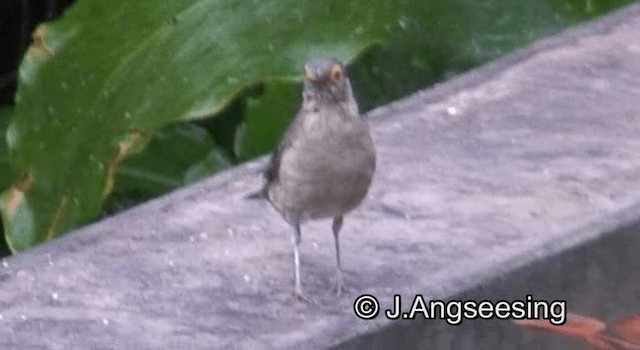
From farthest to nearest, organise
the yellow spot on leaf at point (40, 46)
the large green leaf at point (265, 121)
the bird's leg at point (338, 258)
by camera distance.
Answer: the large green leaf at point (265, 121), the yellow spot on leaf at point (40, 46), the bird's leg at point (338, 258)

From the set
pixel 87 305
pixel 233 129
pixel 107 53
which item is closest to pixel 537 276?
pixel 87 305

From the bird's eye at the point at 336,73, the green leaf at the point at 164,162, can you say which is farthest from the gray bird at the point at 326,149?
the green leaf at the point at 164,162

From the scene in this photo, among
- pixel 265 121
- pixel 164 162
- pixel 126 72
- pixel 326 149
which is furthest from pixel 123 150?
pixel 326 149

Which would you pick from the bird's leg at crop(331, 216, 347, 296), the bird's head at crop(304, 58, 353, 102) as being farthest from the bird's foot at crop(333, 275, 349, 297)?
the bird's head at crop(304, 58, 353, 102)

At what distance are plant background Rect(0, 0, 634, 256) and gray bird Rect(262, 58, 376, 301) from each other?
562 millimetres

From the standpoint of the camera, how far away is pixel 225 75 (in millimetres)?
2193

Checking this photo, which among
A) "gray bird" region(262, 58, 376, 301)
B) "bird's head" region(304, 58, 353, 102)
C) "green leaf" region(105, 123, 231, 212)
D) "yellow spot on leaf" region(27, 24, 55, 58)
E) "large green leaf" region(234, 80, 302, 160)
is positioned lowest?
"green leaf" region(105, 123, 231, 212)

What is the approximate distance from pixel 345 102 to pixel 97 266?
1.31 ft

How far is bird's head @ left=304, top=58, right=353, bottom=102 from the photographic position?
1.54m

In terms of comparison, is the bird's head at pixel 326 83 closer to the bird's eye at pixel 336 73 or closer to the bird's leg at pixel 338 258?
the bird's eye at pixel 336 73

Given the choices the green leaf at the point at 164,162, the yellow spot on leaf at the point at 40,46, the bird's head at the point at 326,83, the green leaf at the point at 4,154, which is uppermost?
the bird's head at the point at 326,83

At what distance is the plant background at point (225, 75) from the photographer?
7.20 ft

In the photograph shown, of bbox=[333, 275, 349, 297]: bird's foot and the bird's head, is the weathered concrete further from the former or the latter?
the bird's head

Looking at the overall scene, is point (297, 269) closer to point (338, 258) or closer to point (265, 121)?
point (338, 258)
